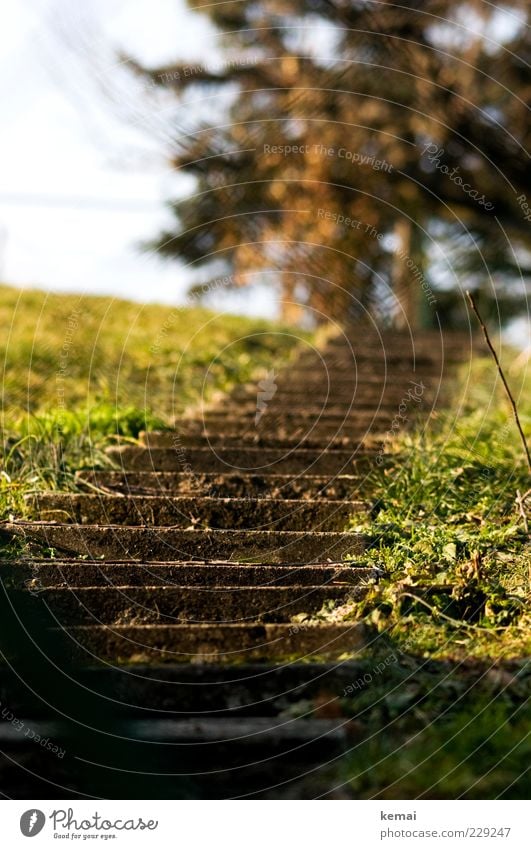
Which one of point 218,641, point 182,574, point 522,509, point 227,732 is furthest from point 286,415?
point 227,732

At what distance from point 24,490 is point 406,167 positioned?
9.04 metres

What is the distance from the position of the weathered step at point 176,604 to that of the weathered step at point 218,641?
0.68ft

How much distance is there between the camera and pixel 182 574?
Result: 4031mm

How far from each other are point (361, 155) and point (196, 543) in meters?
9.72

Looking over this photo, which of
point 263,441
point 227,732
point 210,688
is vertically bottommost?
point 227,732

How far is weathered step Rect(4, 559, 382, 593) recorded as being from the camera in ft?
13.0

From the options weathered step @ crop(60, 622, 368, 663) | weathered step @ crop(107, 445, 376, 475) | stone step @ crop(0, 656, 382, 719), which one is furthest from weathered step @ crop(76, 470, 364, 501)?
stone step @ crop(0, 656, 382, 719)

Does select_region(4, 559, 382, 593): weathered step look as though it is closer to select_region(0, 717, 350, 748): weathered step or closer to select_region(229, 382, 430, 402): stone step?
select_region(0, 717, 350, 748): weathered step

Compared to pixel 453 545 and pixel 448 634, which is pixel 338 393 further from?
pixel 448 634

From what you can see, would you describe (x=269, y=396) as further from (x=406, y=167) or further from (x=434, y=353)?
(x=406, y=167)

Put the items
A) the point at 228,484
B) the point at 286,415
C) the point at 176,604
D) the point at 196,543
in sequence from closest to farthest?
1. the point at 176,604
2. the point at 196,543
3. the point at 228,484
4. the point at 286,415

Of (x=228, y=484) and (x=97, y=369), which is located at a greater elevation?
(x=97, y=369)

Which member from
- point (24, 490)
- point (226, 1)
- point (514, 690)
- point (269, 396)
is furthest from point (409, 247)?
point (514, 690)

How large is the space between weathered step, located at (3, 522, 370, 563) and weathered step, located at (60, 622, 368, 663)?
685 mm
